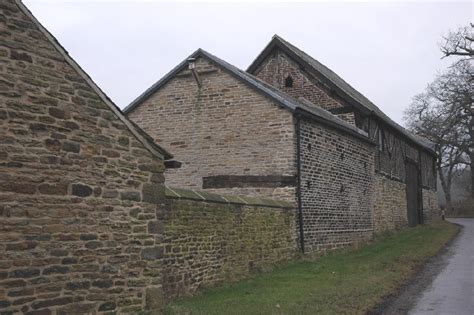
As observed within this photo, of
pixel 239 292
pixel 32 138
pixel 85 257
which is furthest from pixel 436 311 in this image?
pixel 32 138

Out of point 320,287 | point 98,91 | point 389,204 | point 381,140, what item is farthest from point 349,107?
point 98,91

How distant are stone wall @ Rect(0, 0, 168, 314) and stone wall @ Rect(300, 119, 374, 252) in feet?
28.8

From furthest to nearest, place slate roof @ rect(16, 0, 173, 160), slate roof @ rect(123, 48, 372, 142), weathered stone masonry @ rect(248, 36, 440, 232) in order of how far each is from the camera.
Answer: weathered stone masonry @ rect(248, 36, 440, 232) → slate roof @ rect(123, 48, 372, 142) → slate roof @ rect(16, 0, 173, 160)

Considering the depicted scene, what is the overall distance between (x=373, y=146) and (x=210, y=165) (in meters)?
8.80

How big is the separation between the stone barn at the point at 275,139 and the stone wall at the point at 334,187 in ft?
0.12

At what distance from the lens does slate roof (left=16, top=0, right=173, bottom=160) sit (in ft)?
23.8

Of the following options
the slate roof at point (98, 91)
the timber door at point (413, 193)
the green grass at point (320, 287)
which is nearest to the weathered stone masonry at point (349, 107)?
the timber door at point (413, 193)

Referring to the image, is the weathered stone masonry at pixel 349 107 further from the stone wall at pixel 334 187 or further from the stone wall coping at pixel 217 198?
the stone wall coping at pixel 217 198

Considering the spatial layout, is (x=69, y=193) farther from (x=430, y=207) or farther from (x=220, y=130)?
(x=430, y=207)

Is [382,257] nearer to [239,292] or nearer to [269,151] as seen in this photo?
[269,151]

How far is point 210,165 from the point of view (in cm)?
1755

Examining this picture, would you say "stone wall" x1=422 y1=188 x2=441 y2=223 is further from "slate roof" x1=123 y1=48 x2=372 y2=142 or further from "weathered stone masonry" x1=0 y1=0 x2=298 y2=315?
"weathered stone masonry" x1=0 y1=0 x2=298 y2=315

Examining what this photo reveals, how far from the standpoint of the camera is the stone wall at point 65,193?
6754 millimetres

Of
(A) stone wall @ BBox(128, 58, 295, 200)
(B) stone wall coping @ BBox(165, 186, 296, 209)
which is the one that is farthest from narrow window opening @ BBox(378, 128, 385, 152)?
(B) stone wall coping @ BBox(165, 186, 296, 209)
